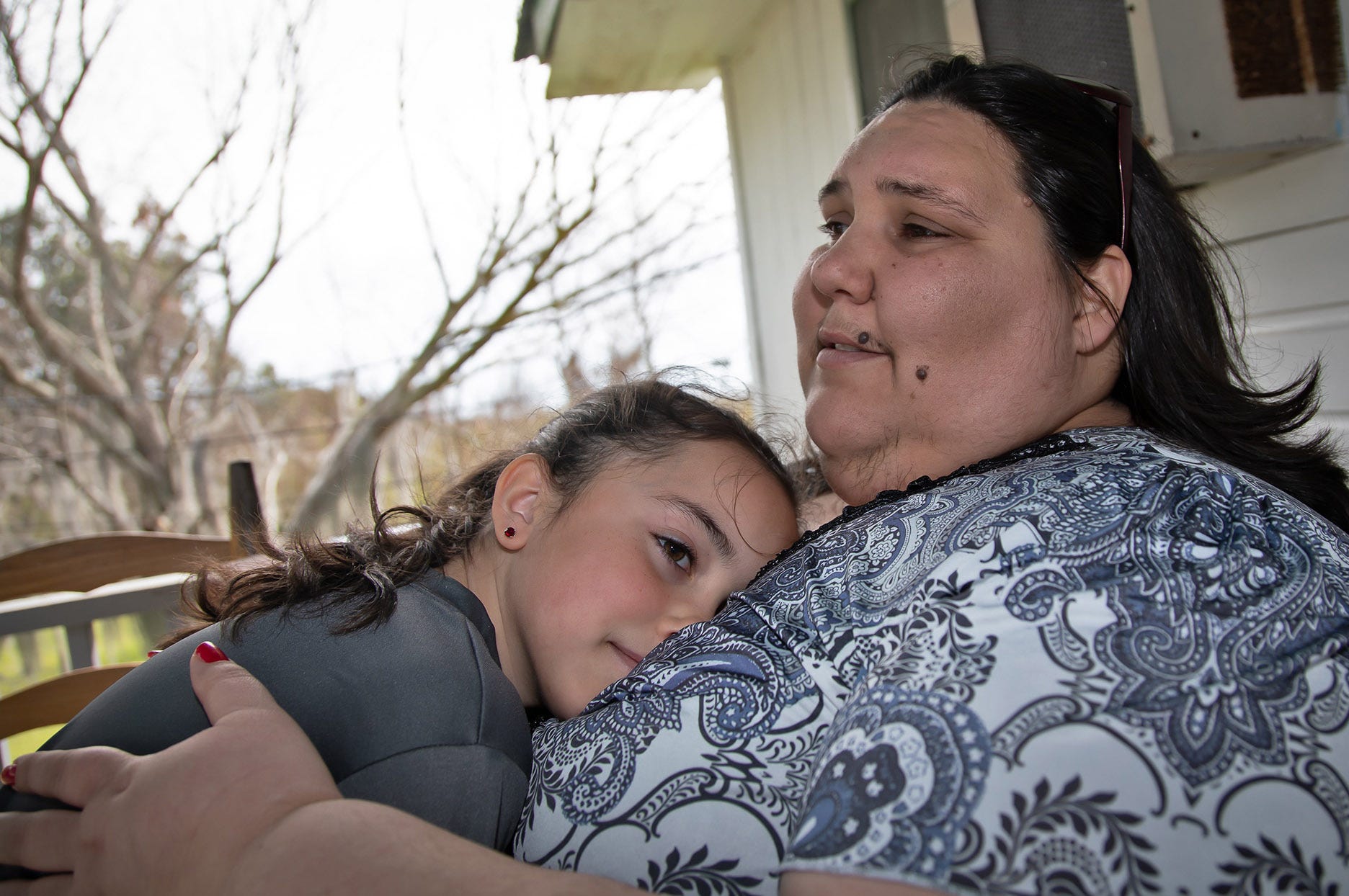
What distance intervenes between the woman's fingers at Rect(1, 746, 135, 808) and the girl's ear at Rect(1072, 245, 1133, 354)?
1.27 metres

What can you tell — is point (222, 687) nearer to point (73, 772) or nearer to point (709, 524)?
point (73, 772)

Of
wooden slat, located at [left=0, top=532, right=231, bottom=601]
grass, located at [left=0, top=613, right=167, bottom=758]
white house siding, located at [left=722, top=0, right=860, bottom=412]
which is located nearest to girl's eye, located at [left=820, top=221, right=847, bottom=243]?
wooden slat, located at [left=0, top=532, right=231, bottom=601]

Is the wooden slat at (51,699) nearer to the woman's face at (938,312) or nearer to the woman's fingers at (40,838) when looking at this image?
the woman's fingers at (40,838)

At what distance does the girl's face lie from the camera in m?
1.33

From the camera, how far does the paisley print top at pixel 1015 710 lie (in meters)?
0.65

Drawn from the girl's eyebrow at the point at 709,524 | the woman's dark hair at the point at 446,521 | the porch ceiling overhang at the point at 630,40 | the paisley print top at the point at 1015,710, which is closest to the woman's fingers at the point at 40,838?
the woman's dark hair at the point at 446,521

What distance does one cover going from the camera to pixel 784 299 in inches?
193

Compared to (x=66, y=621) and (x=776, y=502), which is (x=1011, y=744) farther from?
(x=66, y=621)

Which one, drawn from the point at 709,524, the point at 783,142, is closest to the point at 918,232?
the point at 709,524

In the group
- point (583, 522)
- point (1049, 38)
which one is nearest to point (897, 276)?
point (583, 522)

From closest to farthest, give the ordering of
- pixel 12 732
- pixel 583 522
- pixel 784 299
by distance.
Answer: pixel 583 522
pixel 12 732
pixel 784 299

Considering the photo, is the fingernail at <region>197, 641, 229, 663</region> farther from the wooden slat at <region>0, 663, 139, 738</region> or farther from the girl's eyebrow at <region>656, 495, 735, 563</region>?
the wooden slat at <region>0, 663, 139, 738</region>

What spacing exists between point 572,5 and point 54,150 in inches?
159

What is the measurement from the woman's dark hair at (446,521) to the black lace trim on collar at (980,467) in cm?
29
